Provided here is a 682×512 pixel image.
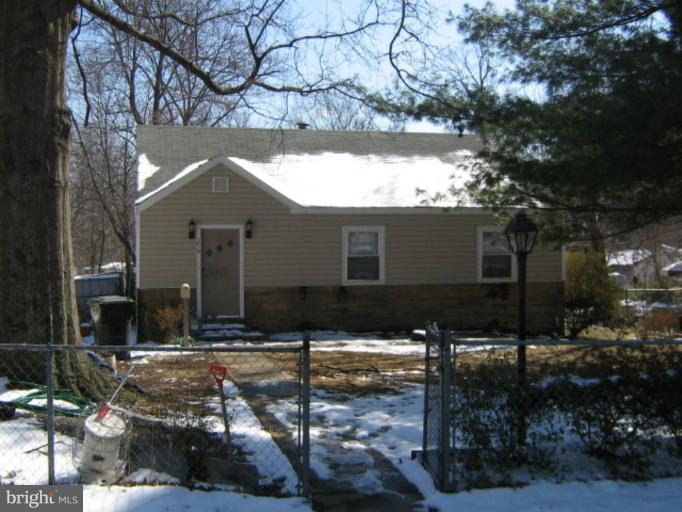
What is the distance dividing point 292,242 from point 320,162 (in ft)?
10.9

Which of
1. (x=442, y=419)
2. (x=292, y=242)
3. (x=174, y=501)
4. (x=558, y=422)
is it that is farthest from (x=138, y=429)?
(x=292, y=242)

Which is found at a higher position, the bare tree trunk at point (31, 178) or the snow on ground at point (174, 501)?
the bare tree trunk at point (31, 178)

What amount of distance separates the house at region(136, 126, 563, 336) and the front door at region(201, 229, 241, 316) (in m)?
0.02

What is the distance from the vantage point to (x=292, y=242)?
15656 mm

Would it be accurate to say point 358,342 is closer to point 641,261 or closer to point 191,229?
point 191,229

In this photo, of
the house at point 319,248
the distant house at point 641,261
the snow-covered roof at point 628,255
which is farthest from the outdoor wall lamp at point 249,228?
the distant house at point 641,261

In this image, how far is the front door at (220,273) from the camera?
1548 cm

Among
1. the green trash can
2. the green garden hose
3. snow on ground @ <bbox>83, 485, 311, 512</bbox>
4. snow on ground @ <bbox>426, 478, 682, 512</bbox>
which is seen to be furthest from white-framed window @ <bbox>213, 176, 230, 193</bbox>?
snow on ground @ <bbox>426, 478, 682, 512</bbox>

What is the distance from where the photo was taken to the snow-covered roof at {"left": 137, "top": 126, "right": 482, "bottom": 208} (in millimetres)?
15891

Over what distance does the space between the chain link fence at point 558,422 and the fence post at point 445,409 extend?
0.10 metres

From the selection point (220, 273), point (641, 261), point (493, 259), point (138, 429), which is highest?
point (641, 261)

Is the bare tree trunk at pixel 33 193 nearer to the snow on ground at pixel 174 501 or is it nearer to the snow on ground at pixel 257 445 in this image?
the snow on ground at pixel 257 445

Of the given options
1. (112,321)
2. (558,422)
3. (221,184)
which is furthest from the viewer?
(221,184)

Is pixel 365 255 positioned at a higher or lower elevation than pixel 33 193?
lower
